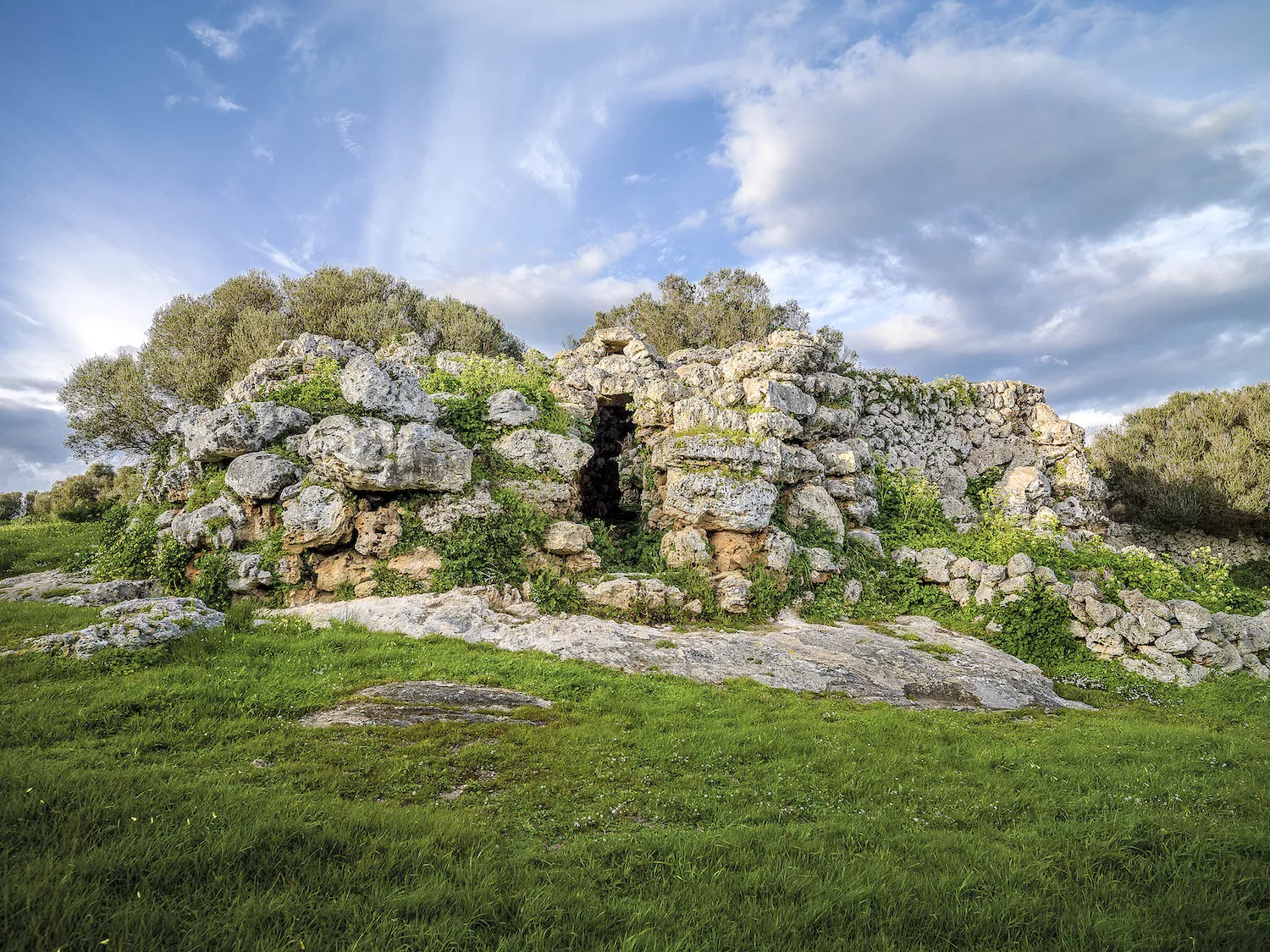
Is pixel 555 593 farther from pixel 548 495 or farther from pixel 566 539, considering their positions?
pixel 548 495

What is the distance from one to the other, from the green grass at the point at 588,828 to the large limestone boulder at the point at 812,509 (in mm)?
12451

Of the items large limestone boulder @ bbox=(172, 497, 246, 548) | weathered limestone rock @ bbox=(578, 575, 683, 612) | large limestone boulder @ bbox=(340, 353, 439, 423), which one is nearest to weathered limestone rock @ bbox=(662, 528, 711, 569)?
weathered limestone rock @ bbox=(578, 575, 683, 612)

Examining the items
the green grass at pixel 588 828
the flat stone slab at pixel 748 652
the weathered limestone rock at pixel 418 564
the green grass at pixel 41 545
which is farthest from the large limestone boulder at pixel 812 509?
the green grass at pixel 41 545

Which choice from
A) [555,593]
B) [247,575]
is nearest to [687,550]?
[555,593]

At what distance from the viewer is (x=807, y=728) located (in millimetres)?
11188

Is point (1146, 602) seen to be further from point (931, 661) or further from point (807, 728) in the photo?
point (807, 728)

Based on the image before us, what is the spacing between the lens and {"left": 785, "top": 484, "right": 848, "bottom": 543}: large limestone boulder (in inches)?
938

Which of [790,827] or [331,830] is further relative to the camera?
[790,827]

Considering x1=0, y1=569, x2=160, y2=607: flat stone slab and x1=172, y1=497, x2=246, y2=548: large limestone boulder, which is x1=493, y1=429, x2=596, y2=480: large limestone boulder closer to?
x1=172, y1=497, x2=246, y2=548: large limestone boulder

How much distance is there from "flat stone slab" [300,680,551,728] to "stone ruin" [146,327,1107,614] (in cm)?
711

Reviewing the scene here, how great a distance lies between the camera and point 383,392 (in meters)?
20.8

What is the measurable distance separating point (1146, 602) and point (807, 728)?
1613 centimetres

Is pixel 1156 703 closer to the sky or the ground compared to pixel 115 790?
closer to the ground

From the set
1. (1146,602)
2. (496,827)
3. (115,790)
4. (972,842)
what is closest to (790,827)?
(972,842)
